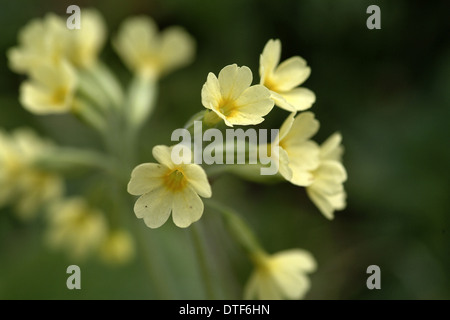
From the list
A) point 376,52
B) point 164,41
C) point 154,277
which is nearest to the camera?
point 154,277

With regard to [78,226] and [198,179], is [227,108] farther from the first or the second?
[78,226]

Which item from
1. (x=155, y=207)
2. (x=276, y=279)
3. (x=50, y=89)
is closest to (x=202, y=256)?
(x=276, y=279)

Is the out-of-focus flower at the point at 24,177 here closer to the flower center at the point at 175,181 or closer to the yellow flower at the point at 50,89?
the yellow flower at the point at 50,89

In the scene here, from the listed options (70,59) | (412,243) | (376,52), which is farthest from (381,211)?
(70,59)

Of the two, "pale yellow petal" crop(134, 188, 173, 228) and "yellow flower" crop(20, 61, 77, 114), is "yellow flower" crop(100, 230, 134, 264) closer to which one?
"yellow flower" crop(20, 61, 77, 114)

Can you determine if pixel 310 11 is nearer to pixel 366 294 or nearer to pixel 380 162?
pixel 380 162

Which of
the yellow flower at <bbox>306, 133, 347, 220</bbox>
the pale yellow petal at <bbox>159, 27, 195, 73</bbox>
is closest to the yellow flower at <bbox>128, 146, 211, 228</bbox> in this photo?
the yellow flower at <bbox>306, 133, 347, 220</bbox>

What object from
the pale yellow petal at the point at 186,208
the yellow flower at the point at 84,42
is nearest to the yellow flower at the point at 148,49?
the yellow flower at the point at 84,42

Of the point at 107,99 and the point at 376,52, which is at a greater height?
the point at 376,52
